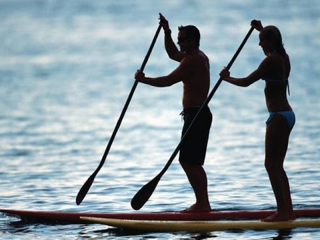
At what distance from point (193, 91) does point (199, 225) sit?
1428mm

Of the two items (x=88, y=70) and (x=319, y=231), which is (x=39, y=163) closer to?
(x=319, y=231)

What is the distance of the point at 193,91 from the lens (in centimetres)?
1484

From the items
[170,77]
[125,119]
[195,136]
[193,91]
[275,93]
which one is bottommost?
[195,136]

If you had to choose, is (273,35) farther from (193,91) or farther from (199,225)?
(199,225)

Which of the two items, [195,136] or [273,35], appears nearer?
[273,35]

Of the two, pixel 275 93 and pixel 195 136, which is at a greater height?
pixel 275 93

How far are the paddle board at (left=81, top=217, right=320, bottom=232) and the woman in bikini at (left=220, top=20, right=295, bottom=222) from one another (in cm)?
25

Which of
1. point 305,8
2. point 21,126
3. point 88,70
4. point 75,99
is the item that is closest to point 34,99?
point 75,99

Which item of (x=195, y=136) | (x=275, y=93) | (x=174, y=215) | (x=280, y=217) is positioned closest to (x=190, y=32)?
(x=195, y=136)

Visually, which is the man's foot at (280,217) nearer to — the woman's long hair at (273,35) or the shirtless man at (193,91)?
the shirtless man at (193,91)

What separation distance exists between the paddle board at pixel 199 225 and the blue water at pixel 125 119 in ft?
0.27

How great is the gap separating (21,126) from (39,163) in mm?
5416

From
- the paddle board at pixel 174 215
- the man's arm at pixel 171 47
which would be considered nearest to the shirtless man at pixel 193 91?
the paddle board at pixel 174 215

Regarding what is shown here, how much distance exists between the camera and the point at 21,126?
88.6ft
